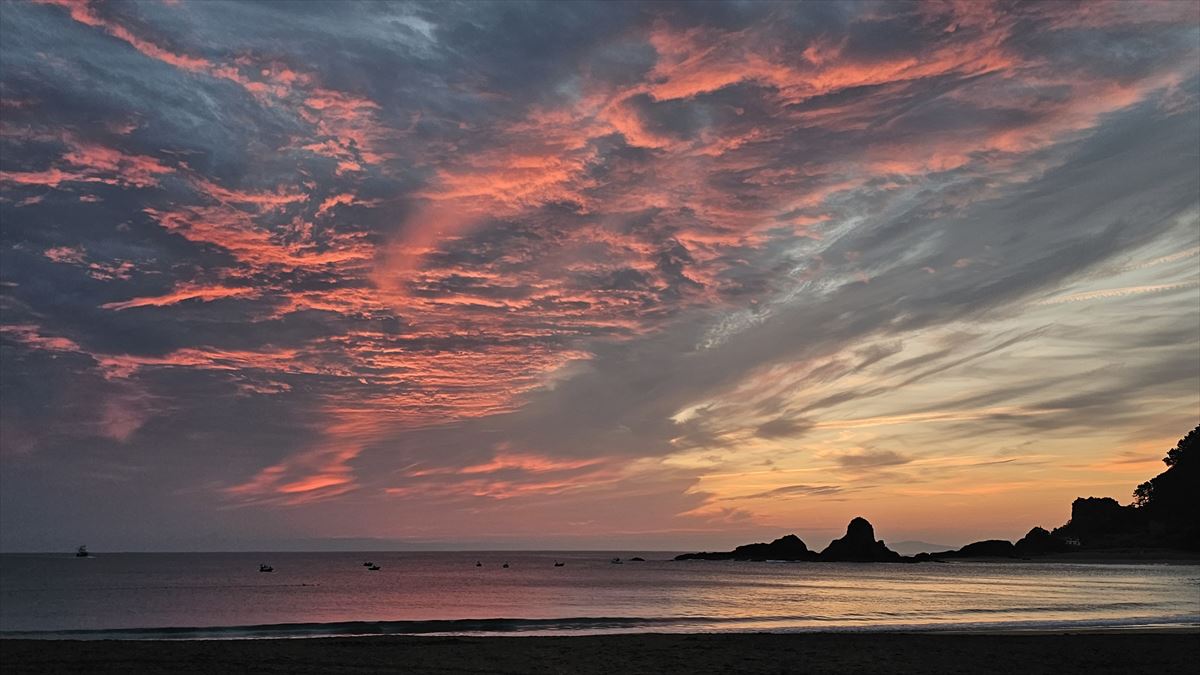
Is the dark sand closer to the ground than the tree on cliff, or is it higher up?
closer to the ground

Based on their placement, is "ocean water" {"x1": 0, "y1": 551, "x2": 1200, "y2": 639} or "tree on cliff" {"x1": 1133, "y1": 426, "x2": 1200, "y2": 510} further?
"tree on cliff" {"x1": 1133, "y1": 426, "x2": 1200, "y2": 510}

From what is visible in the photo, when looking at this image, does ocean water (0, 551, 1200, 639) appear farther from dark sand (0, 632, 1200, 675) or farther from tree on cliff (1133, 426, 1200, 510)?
tree on cliff (1133, 426, 1200, 510)

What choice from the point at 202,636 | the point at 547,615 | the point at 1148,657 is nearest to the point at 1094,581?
the point at 547,615

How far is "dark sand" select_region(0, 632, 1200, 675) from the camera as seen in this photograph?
1041 inches

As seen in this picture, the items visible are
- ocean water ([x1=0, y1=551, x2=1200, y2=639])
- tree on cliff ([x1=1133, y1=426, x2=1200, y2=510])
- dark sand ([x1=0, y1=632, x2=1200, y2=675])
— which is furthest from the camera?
tree on cliff ([x1=1133, y1=426, x2=1200, y2=510])

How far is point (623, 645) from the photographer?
32.4m

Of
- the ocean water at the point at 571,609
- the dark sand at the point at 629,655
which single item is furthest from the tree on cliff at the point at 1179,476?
the dark sand at the point at 629,655

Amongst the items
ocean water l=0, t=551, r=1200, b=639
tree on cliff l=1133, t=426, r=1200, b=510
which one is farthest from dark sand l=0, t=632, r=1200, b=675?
tree on cliff l=1133, t=426, r=1200, b=510

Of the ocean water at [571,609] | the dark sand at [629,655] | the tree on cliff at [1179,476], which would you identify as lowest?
the ocean water at [571,609]

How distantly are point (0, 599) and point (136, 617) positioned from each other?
38.1 metres

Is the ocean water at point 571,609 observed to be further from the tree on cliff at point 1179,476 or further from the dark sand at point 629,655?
the tree on cliff at point 1179,476

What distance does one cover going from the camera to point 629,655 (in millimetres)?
29375

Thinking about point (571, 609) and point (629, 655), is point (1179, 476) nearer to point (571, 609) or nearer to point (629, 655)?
point (571, 609)

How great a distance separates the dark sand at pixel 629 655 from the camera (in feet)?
86.7
